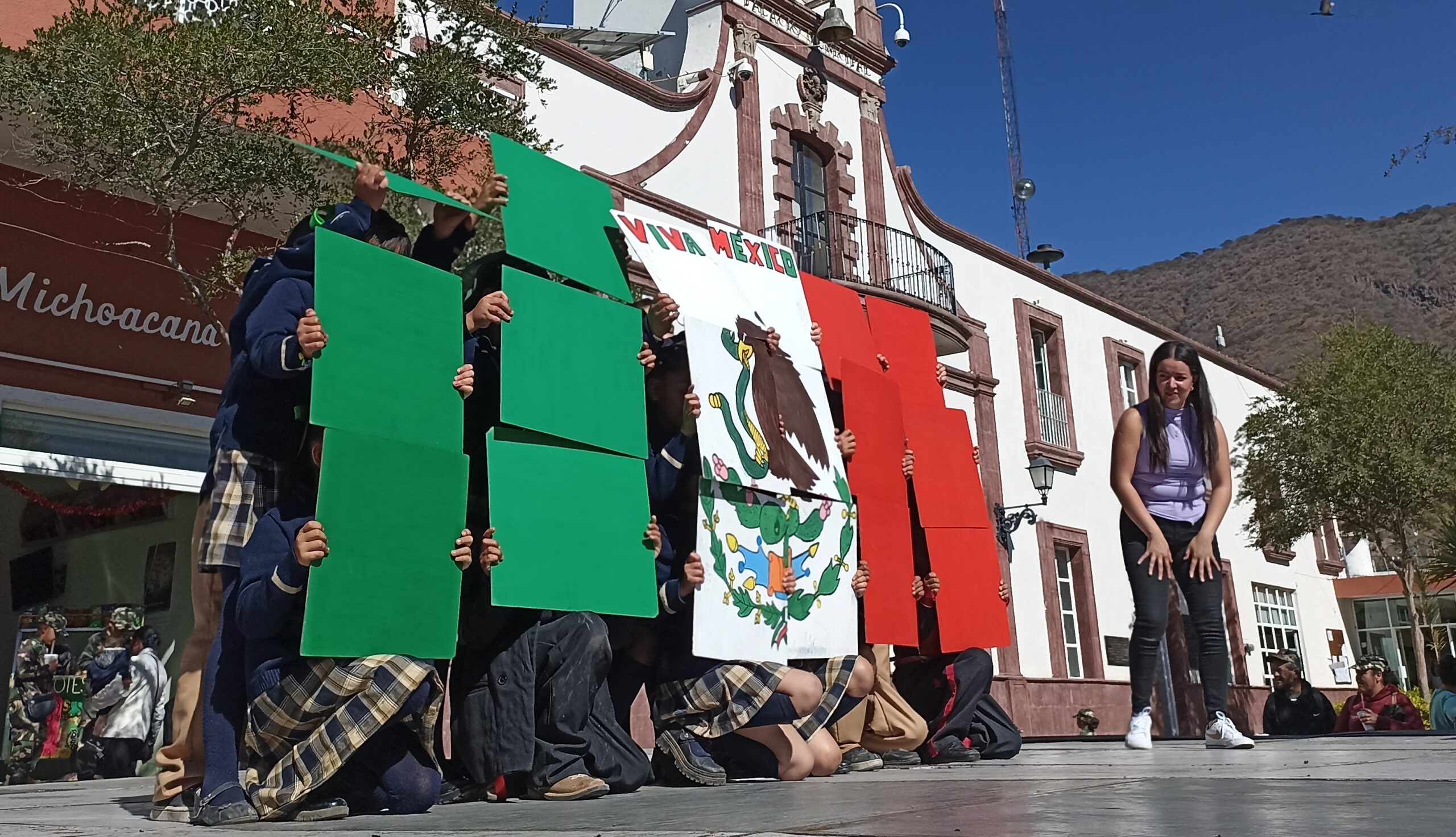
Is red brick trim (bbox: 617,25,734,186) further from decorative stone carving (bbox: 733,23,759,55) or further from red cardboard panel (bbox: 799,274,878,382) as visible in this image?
red cardboard panel (bbox: 799,274,878,382)

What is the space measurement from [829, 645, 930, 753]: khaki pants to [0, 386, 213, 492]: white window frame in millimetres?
5953

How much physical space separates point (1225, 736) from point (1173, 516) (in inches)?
39.1

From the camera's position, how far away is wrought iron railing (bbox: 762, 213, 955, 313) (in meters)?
16.1

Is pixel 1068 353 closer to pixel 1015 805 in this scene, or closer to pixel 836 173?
pixel 836 173

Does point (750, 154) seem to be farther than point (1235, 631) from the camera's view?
No

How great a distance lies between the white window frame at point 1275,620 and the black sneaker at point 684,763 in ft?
71.0

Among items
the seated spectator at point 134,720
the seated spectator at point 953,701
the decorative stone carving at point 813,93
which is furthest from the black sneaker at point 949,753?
the decorative stone carving at point 813,93

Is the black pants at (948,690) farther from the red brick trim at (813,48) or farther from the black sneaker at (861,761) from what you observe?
the red brick trim at (813,48)

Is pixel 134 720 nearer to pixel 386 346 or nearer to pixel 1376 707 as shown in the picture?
pixel 386 346

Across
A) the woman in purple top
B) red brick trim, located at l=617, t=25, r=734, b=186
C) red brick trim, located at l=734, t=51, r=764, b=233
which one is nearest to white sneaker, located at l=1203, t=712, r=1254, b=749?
the woman in purple top

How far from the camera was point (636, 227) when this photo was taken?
5.29 meters

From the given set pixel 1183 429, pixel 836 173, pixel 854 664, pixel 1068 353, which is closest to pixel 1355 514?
pixel 1068 353

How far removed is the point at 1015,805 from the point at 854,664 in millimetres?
2453

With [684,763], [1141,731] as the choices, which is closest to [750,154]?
[1141,731]
